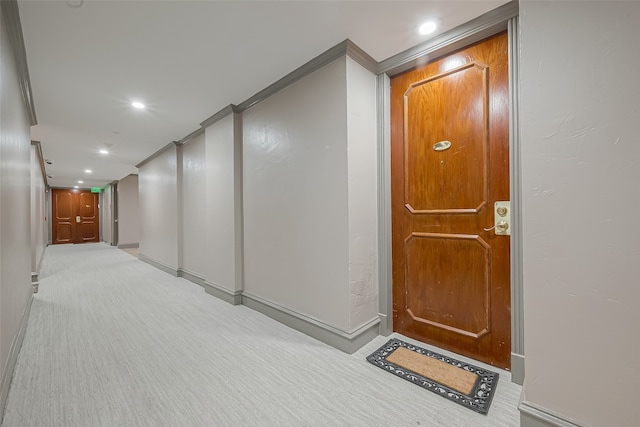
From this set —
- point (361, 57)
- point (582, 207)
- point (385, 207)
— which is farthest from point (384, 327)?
point (361, 57)

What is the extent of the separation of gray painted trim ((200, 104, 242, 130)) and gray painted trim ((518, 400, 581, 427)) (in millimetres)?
3686

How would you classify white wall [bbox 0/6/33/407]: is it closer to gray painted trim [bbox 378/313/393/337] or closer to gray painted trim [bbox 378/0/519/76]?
gray painted trim [bbox 378/313/393/337]

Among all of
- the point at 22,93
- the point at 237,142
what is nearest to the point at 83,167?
the point at 22,93

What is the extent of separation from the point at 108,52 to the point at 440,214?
3.10 m

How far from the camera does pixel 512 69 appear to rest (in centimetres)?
172

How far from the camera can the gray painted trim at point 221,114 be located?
10.7 feet

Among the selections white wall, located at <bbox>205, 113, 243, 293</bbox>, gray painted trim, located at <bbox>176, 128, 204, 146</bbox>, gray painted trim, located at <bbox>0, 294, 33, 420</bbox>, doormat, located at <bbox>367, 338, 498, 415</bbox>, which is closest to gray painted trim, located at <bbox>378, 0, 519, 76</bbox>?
white wall, located at <bbox>205, 113, 243, 293</bbox>

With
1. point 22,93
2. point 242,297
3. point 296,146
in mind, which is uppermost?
point 22,93

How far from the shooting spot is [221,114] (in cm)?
341

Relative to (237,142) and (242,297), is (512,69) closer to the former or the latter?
(237,142)

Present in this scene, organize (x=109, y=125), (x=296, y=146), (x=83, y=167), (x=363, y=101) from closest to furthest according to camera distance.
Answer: (x=363, y=101)
(x=296, y=146)
(x=109, y=125)
(x=83, y=167)

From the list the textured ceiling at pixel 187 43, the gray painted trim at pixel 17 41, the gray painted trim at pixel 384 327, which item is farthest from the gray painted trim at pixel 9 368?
the gray painted trim at pixel 384 327

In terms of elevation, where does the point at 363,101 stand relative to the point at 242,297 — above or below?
above

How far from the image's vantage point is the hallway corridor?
141 centimetres
